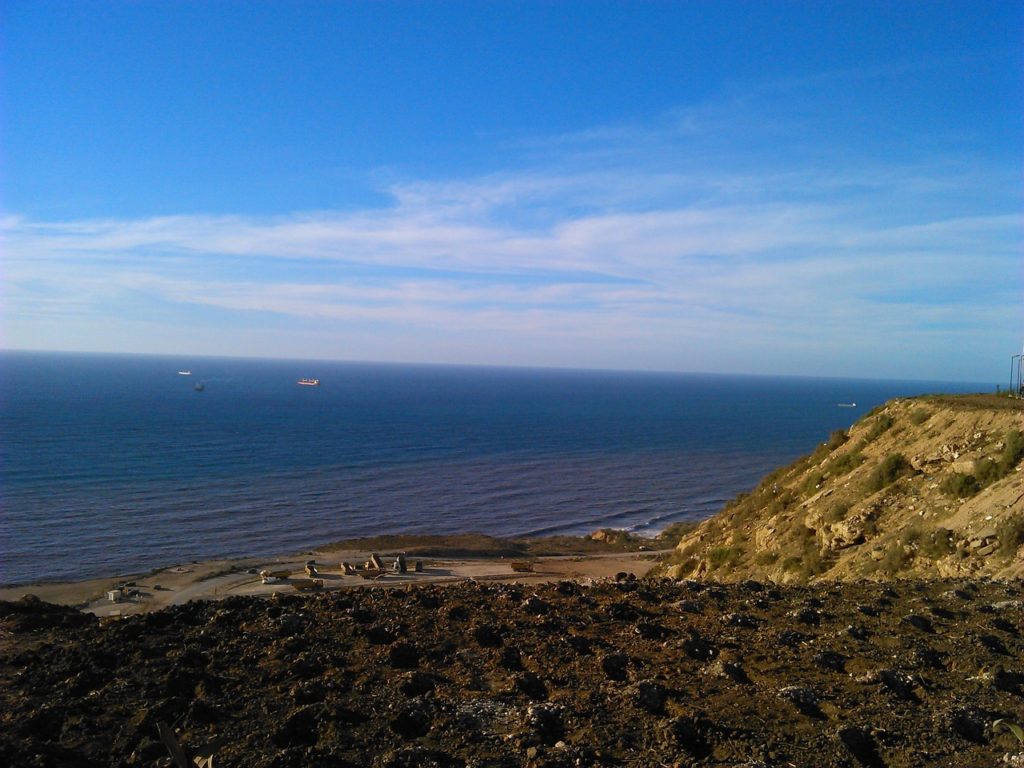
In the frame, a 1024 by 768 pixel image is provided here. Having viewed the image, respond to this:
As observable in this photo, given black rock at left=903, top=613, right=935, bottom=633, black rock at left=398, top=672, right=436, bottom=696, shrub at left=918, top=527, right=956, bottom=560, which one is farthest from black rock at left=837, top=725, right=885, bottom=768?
shrub at left=918, top=527, right=956, bottom=560

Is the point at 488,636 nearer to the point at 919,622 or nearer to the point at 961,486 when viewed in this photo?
the point at 919,622

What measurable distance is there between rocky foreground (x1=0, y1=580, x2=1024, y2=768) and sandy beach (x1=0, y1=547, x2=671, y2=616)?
69.9ft

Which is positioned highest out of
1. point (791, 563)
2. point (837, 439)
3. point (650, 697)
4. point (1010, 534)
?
point (837, 439)

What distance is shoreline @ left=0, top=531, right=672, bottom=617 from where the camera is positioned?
1313 inches

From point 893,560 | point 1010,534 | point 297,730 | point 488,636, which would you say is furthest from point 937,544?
point 297,730

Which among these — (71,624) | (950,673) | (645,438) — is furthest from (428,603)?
(645,438)

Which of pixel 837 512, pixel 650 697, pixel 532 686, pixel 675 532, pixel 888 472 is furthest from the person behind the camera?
pixel 675 532

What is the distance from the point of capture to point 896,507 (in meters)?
18.7

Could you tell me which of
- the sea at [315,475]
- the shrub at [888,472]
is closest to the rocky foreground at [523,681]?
the shrub at [888,472]

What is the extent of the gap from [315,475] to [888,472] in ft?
196

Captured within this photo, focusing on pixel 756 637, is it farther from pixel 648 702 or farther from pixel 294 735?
pixel 294 735

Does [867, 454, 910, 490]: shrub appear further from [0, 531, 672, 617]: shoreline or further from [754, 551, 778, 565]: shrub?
[0, 531, 672, 617]: shoreline

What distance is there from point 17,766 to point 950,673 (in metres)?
9.53

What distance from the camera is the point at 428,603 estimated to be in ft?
34.9
